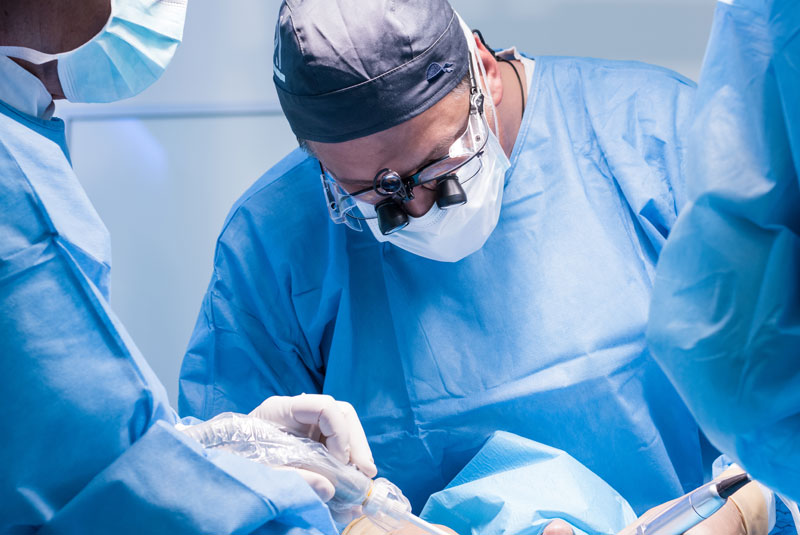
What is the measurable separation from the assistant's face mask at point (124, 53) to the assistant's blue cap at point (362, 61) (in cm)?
19

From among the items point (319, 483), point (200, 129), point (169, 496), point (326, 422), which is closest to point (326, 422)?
point (326, 422)

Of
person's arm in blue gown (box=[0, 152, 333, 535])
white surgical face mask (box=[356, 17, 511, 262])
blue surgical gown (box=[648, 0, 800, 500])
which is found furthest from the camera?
Result: white surgical face mask (box=[356, 17, 511, 262])

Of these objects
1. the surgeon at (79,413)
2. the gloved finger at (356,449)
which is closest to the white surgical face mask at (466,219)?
the gloved finger at (356,449)

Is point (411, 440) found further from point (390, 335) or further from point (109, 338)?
point (109, 338)

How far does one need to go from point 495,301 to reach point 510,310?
4 cm

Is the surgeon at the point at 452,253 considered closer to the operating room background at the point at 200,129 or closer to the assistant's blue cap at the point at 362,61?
the assistant's blue cap at the point at 362,61

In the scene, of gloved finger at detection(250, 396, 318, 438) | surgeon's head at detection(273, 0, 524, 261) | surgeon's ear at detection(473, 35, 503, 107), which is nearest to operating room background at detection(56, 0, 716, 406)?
surgeon's ear at detection(473, 35, 503, 107)

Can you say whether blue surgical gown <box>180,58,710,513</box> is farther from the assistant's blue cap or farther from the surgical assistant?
the assistant's blue cap

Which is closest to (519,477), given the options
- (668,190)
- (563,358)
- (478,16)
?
(563,358)

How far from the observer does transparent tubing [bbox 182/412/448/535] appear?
1.05 m

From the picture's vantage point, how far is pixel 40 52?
3.35 feet

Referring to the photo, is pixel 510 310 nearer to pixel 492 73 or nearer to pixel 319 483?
pixel 492 73

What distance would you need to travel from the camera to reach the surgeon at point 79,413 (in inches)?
29.9

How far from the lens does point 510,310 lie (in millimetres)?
1477
